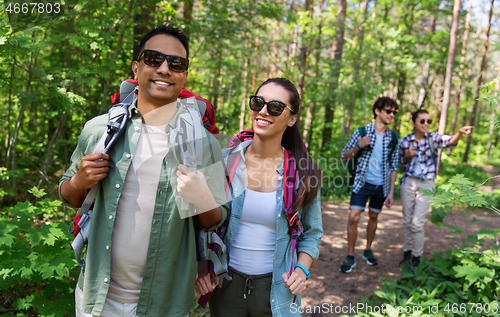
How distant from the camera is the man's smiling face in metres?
1.64

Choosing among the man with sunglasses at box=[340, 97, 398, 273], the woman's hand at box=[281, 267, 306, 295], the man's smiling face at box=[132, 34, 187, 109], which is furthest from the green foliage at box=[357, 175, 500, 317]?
the man's smiling face at box=[132, 34, 187, 109]

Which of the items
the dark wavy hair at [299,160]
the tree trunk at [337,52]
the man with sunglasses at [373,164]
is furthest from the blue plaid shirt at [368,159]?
the tree trunk at [337,52]

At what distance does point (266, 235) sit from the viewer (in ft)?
6.49

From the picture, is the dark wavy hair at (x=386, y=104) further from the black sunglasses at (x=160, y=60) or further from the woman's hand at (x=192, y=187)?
the woman's hand at (x=192, y=187)

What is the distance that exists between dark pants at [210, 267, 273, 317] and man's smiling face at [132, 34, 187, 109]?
1.12 meters

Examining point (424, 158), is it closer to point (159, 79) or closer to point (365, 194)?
point (365, 194)

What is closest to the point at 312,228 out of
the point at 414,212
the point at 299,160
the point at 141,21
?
the point at 299,160

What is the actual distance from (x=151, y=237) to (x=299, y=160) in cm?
107

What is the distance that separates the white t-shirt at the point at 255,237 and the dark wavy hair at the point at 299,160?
7.2 inches

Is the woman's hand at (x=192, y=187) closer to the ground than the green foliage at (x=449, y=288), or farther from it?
farther from it

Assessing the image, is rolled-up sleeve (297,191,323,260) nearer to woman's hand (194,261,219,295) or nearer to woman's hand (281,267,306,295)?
woman's hand (281,267,306,295)

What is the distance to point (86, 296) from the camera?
159 centimetres

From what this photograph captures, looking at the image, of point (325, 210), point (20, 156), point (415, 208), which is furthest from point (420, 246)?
point (20, 156)

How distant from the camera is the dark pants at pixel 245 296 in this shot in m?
1.94
